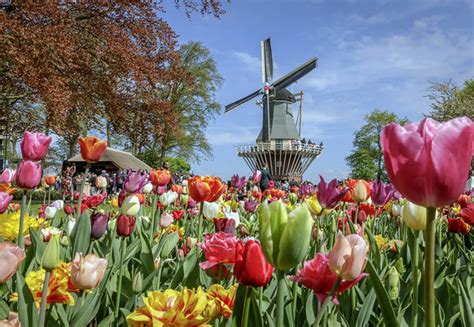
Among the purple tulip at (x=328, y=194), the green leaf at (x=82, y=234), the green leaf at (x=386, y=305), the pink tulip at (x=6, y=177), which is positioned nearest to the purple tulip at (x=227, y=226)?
the purple tulip at (x=328, y=194)

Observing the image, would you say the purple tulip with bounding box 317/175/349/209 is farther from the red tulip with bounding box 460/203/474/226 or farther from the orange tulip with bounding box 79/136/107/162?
the orange tulip with bounding box 79/136/107/162

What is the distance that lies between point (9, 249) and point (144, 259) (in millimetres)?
1028

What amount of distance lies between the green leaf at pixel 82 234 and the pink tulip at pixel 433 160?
145 cm

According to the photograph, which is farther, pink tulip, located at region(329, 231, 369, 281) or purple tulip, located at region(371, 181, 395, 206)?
purple tulip, located at region(371, 181, 395, 206)

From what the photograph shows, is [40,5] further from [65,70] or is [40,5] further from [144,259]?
[144,259]

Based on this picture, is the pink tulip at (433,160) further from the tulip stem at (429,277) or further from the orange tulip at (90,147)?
the orange tulip at (90,147)

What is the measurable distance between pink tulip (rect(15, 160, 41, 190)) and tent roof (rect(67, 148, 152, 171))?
3086 centimetres

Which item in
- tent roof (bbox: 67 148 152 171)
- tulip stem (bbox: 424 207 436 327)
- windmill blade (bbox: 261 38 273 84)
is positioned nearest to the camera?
tulip stem (bbox: 424 207 436 327)

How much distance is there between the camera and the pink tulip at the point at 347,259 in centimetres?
87

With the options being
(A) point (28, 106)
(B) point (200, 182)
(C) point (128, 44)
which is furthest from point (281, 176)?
(B) point (200, 182)

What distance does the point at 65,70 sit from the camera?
1201 centimetres

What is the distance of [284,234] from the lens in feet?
2.66

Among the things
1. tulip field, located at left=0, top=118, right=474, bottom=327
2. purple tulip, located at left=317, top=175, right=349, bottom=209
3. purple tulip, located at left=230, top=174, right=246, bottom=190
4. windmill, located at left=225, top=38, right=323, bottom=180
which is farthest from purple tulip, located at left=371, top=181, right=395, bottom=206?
windmill, located at left=225, top=38, right=323, bottom=180

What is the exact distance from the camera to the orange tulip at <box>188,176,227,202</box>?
196 centimetres
